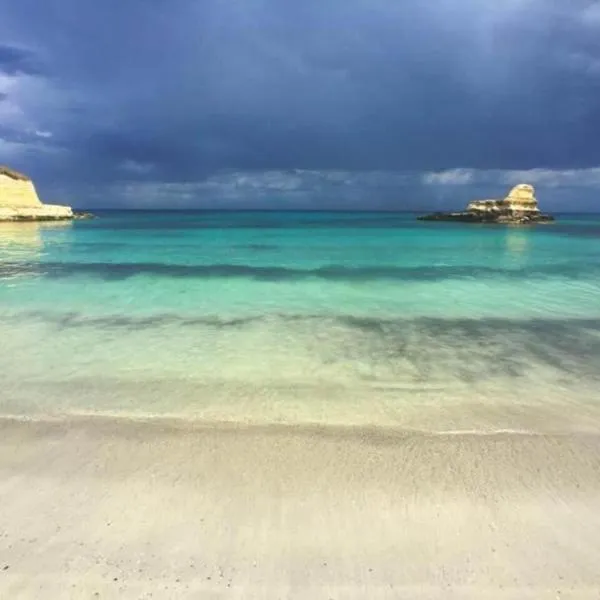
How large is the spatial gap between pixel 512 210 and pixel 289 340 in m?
78.7

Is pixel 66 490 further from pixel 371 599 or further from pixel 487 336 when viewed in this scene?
pixel 487 336

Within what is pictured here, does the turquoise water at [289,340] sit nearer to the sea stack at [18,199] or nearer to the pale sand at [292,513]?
the pale sand at [292,513]

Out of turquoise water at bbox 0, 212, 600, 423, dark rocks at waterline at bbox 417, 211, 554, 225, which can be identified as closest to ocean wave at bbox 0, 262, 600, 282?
turquoise water at bbox 0, 212, 600, 423

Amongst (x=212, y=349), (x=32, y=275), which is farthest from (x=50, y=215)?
(x=212, y=349)

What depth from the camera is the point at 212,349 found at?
1038cm

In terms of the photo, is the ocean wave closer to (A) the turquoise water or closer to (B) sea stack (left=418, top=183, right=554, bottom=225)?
(A) the turquoise water

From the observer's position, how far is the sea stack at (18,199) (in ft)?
243

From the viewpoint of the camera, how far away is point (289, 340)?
36.6 ft

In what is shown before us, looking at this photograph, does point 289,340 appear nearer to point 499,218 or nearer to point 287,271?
point 287,271

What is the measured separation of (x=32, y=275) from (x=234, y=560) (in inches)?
770

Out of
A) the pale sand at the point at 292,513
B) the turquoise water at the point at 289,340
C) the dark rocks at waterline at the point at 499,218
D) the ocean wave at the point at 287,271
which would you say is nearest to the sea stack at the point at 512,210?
the dark rocks at waterline at the point at 499,218

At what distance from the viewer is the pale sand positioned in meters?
3.94

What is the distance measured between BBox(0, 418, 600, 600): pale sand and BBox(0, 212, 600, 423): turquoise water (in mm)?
1073

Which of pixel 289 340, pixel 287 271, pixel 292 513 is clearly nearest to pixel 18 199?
pixel 287 271
